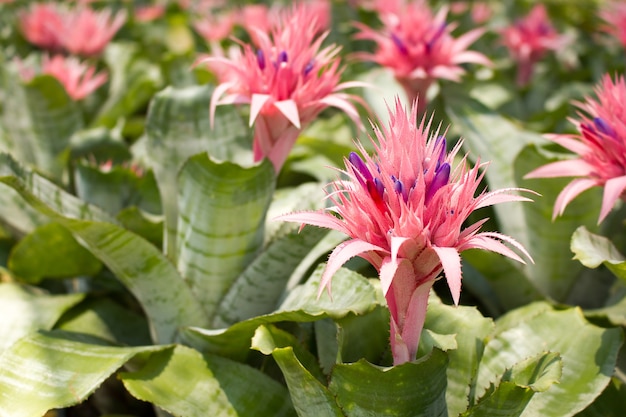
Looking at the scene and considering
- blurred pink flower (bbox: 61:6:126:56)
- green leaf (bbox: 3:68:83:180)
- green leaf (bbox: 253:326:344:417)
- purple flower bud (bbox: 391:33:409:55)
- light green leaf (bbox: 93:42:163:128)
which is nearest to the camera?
green leaf (bbox: 253:326:344:417)

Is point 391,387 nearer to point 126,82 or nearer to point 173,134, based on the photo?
point 173,134

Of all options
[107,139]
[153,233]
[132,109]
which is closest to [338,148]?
[153,233]

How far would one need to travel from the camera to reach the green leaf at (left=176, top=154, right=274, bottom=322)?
1.13 m

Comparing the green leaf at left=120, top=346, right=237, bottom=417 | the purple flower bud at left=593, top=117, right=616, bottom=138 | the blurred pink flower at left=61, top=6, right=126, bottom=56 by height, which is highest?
the purple flower bud at left=593, top=117, right=616, bottom=138

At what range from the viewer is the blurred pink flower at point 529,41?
8.20 feet

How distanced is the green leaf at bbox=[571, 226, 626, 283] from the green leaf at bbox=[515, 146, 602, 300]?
0.15m

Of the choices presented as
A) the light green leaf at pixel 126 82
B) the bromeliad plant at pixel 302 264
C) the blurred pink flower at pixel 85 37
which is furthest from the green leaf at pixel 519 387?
the blurred pink flower at pixel 85 37

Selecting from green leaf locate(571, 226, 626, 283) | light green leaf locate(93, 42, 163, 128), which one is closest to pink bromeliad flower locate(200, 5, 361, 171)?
green leaf locate(571, 226, 626, 283)

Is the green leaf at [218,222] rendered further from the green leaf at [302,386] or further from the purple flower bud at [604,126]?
the purple flower bud at [604,126]

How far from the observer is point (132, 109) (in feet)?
7.18

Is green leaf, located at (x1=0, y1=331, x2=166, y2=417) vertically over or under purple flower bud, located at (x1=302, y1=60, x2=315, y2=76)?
under

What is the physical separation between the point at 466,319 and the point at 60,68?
1497mm

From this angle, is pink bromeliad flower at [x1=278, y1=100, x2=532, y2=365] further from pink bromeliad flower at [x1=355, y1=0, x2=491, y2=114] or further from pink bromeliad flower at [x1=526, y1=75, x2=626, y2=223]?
pink bromeliad flower at [x1=355, y1=0, x2=491, y2=114]

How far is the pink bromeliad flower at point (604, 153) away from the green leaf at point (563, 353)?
0.19 meters
